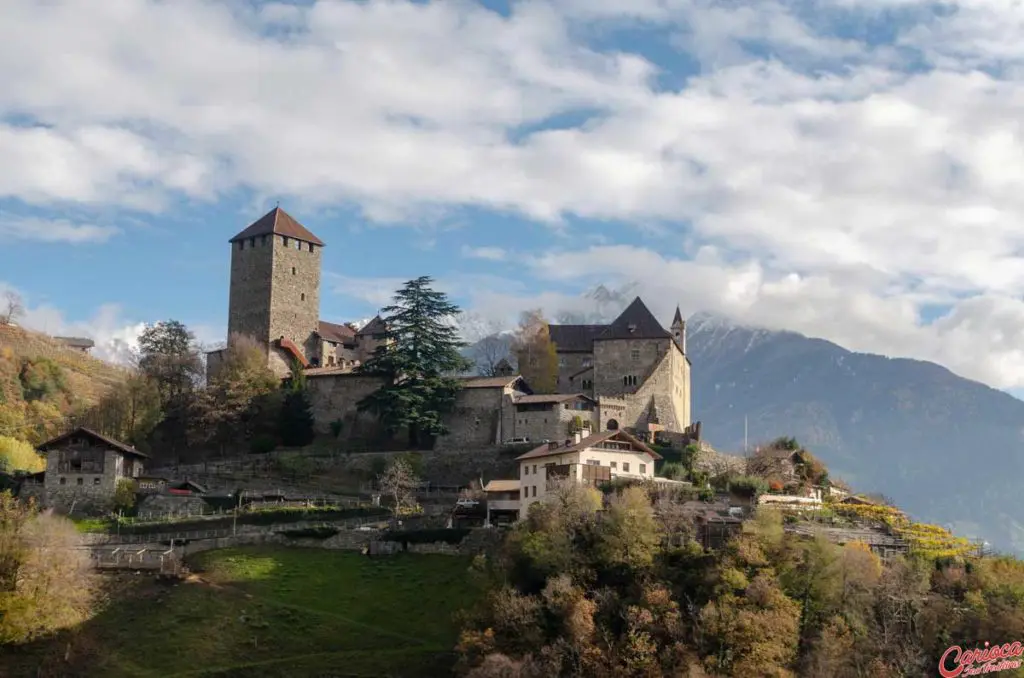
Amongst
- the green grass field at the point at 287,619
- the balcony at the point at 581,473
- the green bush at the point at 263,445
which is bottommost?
the green grass field at the point at 287,619

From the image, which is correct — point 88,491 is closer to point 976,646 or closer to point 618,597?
point 618,597

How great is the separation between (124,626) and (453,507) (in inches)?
797

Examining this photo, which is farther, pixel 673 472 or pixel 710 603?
pixel 673 472

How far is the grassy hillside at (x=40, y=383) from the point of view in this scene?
89.1 metres

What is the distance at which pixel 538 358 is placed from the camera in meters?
89.2

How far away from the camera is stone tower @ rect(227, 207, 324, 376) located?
303 feet

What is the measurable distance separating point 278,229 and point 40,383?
72.8 feet

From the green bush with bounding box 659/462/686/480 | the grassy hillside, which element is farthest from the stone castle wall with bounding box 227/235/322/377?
the green bush with bounding box 659/462/686/480

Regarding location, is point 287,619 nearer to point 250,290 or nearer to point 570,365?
point 570,365

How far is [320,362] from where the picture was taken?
93.9 metres

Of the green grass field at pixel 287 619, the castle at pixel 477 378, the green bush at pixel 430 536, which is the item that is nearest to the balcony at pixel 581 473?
the green bush at pixel 430 536

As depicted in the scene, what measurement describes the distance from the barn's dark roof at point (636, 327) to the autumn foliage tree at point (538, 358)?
4.15 meters

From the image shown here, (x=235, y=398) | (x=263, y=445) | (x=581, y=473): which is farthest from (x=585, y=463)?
(x=235, y=398)

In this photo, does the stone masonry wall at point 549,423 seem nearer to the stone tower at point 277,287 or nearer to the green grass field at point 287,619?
the green grass field at point 287,619
